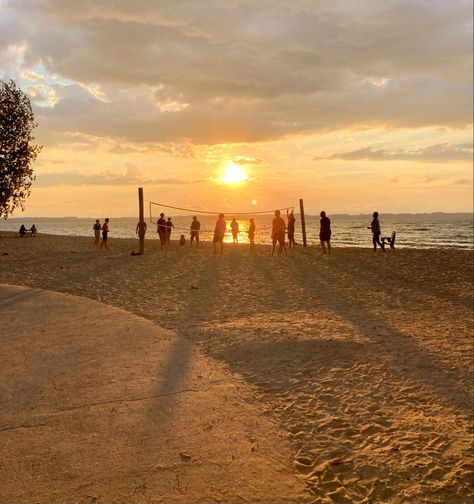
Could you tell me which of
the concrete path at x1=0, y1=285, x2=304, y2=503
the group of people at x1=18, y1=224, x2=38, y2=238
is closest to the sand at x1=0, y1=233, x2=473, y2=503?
the concrete path at x1=0, y1=285, x2=304, y2=503

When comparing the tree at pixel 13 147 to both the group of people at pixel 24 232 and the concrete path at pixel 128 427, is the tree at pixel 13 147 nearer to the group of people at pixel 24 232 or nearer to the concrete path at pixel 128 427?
the concrete path at pixel 128 427

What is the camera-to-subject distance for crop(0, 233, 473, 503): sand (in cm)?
434

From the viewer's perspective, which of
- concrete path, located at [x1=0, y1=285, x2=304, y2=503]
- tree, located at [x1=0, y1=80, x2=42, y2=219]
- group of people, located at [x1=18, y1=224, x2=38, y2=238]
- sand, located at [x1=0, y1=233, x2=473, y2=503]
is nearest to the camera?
concrete path, located at [x1=0, y1=285, x2=304, y2=503]

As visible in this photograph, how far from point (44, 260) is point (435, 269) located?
17.6 m

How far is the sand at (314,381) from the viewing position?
4340 millimetres

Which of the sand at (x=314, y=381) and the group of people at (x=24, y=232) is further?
the group of people at (x=24, y=232)

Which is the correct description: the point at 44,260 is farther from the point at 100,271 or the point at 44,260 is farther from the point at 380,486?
the point at 380,486

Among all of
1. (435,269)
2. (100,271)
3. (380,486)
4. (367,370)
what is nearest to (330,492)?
(380,486)

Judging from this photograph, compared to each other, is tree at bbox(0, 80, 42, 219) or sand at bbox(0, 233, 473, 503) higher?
tree at bbox(0, 80, 42, 219)

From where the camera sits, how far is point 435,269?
18625mm

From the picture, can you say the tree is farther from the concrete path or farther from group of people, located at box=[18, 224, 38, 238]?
group of people, located at box=[18, 224, 38, 238]

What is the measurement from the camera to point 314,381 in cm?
672

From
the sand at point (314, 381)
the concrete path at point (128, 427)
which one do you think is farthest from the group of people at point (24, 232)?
the concrete path at point (128, 427)

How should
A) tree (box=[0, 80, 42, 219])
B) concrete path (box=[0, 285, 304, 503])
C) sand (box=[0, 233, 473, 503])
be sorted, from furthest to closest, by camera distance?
tree (box=[0, 80, 42, 219]), sand (box=[0, 233, 473, 503]), concrete path (box=[0, 285, 304, 503])
